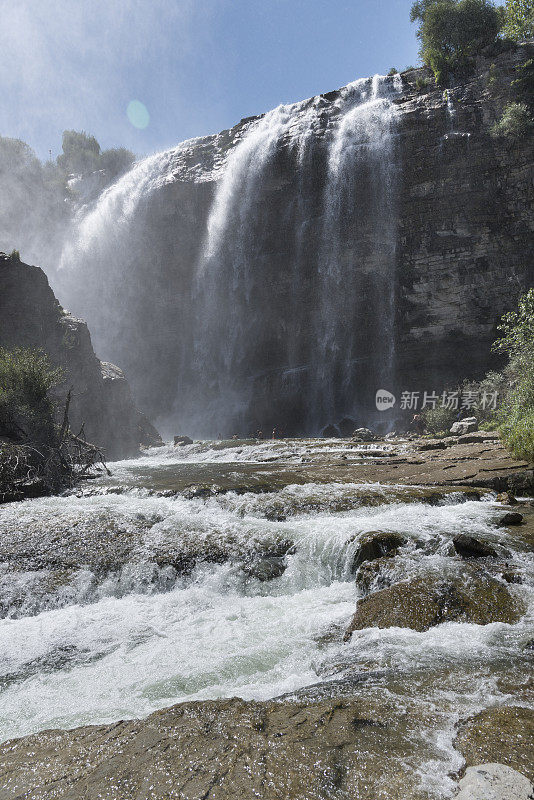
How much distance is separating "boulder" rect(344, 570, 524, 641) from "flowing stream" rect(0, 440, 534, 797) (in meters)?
0.15

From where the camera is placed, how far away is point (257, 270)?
34406mm

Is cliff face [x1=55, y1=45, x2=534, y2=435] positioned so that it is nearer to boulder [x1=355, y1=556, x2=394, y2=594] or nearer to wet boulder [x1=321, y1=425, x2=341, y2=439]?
wet boulder [x1=321, y1=425, x2=341, y2=439]

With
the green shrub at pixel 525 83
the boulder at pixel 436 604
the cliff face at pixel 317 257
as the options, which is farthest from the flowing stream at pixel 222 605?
the green shrub at pixel 525 83

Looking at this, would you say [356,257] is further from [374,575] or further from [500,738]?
[500,738]

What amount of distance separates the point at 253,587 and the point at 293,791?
13.4 feet

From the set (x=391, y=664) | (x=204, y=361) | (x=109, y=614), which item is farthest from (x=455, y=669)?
(x=204, y=361)

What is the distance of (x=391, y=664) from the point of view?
3.30 meters

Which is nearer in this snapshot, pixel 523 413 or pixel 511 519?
pixel 511 519

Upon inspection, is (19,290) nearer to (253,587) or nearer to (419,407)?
(253,587)

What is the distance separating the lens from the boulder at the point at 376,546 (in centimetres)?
576

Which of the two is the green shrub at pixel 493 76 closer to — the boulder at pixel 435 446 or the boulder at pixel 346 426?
the boulder at pixel 346 426

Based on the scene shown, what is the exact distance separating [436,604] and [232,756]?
113 inches

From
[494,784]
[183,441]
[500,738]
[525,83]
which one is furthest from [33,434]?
[525,83]

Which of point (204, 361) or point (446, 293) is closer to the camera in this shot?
point (446, 293)
